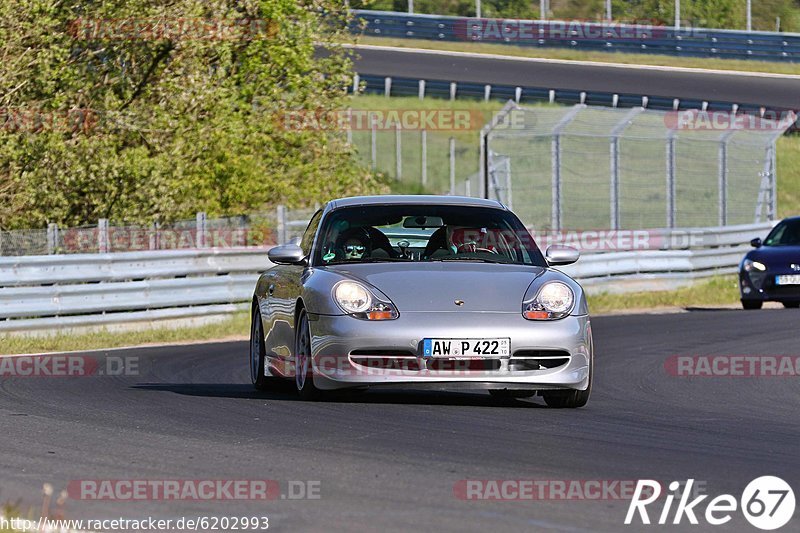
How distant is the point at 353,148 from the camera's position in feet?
93.0

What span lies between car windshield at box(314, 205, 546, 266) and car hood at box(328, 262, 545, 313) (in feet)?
0.94

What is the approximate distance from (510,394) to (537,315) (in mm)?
1460

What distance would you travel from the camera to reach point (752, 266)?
22672 mm

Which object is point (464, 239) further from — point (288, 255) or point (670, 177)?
point (670, 177)

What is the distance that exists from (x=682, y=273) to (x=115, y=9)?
10.2 metres

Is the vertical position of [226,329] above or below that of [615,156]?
below

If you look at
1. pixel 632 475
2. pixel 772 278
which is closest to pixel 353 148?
pixel 772 278

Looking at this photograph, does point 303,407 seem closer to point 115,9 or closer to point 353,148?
point 115,9

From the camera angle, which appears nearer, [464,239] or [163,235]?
[464,239]

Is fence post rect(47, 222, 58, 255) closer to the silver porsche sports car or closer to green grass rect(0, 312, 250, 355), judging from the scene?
green grass rect(0, 312, 250, 355)

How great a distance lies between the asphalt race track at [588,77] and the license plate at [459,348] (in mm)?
31436

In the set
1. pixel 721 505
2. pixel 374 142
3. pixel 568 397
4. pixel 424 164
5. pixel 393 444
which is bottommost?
pixel 424 164

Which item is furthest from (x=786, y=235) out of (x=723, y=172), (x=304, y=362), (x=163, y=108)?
(x=304, y=362)

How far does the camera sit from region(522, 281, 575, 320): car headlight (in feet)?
32.1
